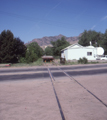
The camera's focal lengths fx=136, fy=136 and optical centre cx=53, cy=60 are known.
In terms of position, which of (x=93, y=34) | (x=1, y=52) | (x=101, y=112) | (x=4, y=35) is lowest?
(x=101, y=112)

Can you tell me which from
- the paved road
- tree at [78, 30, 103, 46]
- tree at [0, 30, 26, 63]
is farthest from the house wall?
tree at [78, 30, 103, 46]

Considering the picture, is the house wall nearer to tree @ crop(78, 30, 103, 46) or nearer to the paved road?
the paved road

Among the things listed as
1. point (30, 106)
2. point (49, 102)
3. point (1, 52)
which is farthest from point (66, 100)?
point (1, 52)

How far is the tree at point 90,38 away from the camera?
Answer: 67669mm

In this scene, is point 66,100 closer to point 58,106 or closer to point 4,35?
point 58,106

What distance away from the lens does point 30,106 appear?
4617 mm

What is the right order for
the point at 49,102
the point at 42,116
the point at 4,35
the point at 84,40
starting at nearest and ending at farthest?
the point at 42,116
the point at 49,102
the point at 4,35
the point at 84,40

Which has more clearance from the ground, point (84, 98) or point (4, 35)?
point (4, 35)

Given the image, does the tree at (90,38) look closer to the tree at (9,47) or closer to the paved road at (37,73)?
the tree at (9,47)

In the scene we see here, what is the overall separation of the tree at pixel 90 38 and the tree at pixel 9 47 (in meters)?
39.7

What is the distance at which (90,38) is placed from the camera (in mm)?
70188

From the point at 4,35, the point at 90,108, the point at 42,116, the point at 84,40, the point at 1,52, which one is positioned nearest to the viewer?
the point at 42,116

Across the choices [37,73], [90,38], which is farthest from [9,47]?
[90,38]

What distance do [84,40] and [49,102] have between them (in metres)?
65.6
